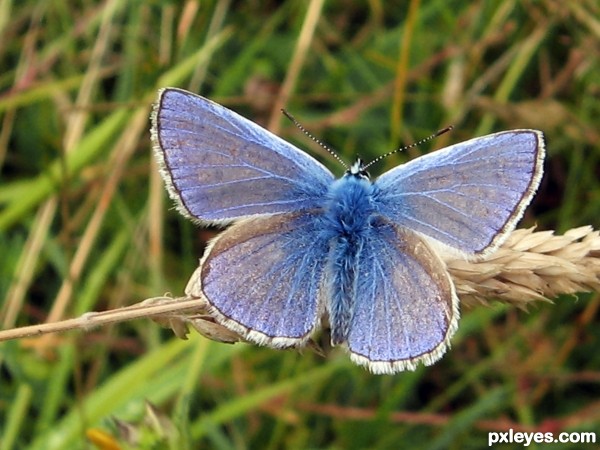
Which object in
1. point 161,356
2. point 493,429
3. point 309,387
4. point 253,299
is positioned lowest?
point 493,429

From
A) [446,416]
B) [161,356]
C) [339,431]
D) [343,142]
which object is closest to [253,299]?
[161,356]

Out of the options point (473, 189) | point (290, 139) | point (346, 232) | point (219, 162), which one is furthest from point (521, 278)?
point (290, 139)

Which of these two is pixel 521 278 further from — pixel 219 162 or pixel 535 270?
pixel 219 162

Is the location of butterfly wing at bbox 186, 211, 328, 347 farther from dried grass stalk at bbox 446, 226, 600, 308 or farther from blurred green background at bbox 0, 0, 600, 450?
blurred green background at bbox 0, 0, 600, 450

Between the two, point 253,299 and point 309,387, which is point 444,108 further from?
point 253,299

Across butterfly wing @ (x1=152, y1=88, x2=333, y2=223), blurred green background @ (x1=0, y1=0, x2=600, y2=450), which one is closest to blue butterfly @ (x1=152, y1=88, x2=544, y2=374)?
butterfly wing @ (x1=152, y1=88, x2=333, y2=223)

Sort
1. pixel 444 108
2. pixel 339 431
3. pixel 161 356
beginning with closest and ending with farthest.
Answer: pixel 161 356 < pixel 339 431 < pixel 444 108
